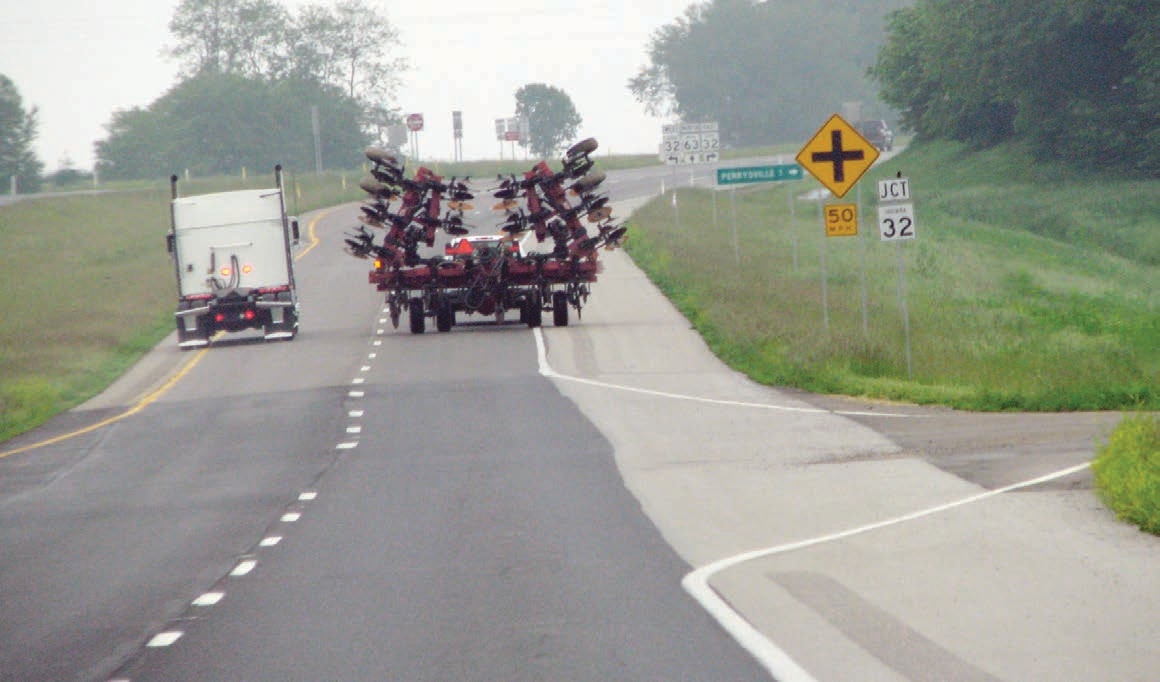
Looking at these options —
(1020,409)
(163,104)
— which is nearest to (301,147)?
(163,104)

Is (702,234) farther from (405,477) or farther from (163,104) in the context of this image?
(163,104)

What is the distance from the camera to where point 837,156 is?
25172mm

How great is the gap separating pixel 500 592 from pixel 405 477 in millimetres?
6289

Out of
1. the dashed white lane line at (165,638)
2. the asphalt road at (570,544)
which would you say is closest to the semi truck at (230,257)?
the asphalt road at (570,544)

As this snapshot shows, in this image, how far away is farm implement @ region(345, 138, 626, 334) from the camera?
33.2 meters

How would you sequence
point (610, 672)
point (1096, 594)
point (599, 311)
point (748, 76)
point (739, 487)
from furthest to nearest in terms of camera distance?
point (748, 76) → point (599, 311) → point (739, 487) → point (1096, 594) → point (610, 672)

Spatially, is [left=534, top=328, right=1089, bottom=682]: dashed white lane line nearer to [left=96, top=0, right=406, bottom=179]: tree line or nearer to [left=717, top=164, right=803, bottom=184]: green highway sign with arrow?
[left=717, top=164, right=803, bottom=184]: green highway sign with arrow

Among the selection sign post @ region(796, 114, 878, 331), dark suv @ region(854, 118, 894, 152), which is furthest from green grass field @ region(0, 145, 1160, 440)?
dark suv @ region(854, 118, 894, 152)

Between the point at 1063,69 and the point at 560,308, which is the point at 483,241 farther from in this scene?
the point at 1063,69

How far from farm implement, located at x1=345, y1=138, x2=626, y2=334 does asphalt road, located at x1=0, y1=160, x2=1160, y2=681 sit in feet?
28.2

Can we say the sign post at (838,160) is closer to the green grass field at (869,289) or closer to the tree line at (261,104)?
the green grass field at (869,289)

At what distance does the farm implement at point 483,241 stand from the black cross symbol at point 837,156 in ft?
26.7

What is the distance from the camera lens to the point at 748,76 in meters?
149

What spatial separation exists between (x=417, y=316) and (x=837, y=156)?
12014mm
